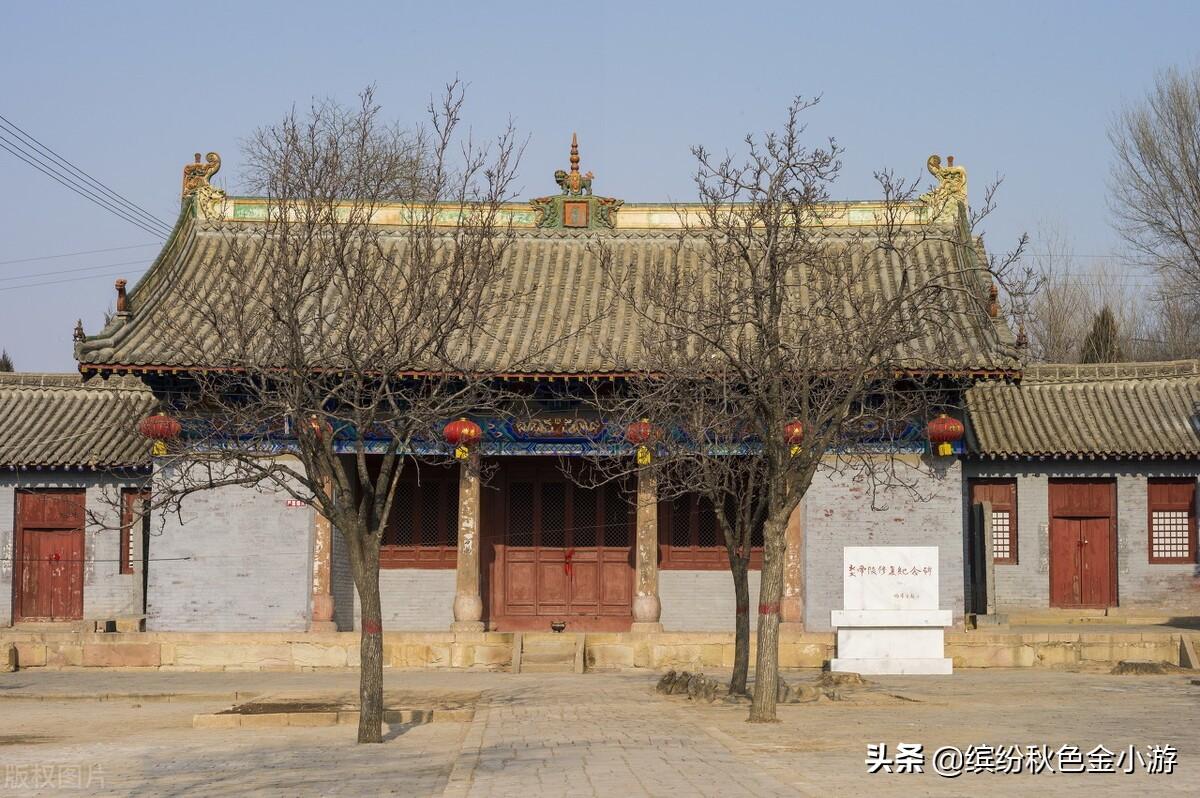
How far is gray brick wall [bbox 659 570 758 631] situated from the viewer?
76.1 feet

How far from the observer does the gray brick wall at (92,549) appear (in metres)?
24.8

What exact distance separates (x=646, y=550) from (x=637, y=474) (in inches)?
44.0

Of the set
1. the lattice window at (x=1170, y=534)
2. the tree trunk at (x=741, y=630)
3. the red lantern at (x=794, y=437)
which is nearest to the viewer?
the red lantern at (x=794, y=437)

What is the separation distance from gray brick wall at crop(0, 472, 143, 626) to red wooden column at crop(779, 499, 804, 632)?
1052cm

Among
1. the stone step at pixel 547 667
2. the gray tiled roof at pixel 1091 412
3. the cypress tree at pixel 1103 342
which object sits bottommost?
the stone step at pixel 547 667

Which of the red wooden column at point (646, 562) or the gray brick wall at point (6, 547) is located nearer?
the red wooden column at point (646, 562)

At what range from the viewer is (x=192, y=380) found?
21.6 m

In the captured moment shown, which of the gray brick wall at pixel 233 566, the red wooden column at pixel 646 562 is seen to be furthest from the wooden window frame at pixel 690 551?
the gray brick wall at pixel 233 566

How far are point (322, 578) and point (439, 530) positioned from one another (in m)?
2.40

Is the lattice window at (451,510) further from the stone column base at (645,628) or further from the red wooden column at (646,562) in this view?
the stone column base at (645,628)

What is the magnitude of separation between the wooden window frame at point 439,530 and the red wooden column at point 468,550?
1.37m

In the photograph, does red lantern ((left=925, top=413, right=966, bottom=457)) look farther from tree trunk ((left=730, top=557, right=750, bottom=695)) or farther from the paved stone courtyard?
tree trunk ((left=730, top=557, right=750, bottom=695))

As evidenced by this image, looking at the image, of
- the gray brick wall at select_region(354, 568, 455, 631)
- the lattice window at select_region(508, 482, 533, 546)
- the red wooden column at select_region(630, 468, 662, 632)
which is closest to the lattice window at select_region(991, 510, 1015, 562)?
the red wooden column at select_region(630, 468, 662, 632)

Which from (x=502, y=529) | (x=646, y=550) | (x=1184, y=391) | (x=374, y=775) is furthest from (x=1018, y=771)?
(x=1184, y=391)
